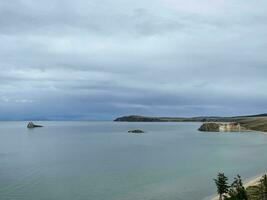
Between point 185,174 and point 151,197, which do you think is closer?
point 151,197

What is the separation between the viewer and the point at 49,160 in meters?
144

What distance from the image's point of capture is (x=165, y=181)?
9994cm

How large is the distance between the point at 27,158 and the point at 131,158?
1386 inches

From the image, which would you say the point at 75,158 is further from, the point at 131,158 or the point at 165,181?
the point at 165,181

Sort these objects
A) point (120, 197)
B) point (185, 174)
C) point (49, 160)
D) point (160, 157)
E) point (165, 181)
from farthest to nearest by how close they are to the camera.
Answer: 1. point (160, 157)
2. point (49, 160)
3. point (185, 174)
4. point (165, 181)
5. point (120, 197)

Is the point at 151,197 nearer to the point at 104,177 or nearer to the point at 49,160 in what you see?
the point at 104,177

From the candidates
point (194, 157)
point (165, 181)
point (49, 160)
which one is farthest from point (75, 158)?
point (165, 181)

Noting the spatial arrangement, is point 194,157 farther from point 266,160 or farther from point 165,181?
point 165,181

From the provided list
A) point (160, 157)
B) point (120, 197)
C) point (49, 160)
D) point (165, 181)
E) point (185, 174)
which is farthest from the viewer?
point (160, 157)

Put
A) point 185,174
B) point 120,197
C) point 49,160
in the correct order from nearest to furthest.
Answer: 1. point 120,197
2. point 185,174
3. point 49,160

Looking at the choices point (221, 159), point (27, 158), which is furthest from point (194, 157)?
point (27, 158)

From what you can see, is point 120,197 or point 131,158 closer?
point 120,197

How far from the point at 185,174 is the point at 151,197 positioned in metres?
32.1

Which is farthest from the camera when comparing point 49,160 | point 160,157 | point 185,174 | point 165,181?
point 160,157
